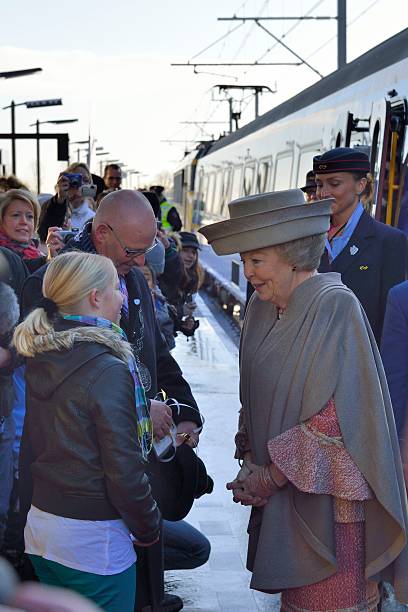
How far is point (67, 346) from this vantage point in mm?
2871

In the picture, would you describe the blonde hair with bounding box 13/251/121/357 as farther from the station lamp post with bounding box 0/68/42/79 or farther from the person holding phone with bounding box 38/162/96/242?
the station lamp post with bounding box 0/68/42/79

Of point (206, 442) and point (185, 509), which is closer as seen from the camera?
point (185, 509)

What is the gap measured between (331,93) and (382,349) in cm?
861

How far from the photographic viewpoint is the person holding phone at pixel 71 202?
25.2 ft

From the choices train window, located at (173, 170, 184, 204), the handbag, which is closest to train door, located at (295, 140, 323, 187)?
the handbag

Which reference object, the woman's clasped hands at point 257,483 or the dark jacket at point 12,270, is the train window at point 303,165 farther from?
the woman's clasped hands at point 257,483

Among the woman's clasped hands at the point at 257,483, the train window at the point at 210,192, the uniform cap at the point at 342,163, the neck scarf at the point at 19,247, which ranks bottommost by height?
the train window at the point at 210,192

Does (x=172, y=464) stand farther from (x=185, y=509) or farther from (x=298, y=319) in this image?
(x=298, y=319)

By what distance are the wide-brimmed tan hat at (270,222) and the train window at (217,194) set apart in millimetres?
23061

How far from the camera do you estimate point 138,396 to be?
10.0 feet

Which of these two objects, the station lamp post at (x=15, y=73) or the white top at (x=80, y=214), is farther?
the station lamp post at (x=15, y=73)

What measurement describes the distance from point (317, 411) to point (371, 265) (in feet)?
6.03

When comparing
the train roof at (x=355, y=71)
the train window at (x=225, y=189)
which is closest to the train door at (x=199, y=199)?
the train window at (x=225, y=189)

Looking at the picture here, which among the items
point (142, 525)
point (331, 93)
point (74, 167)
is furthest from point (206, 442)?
point (331, 93)
